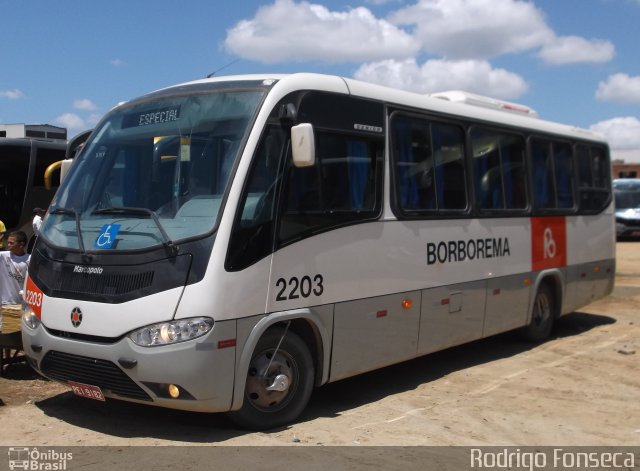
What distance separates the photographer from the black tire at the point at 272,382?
21.0 feet

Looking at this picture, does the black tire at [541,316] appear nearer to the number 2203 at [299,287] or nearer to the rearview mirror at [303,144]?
the number 2203 at [299,287]

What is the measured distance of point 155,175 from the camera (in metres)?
6.62

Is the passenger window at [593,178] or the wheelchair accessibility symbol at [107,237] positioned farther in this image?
the passenger window at [593,178]

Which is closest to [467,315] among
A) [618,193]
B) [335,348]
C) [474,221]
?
[474,221]

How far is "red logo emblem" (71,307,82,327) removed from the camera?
20.4 ft

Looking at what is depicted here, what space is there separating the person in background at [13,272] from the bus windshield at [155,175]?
57.1 inches

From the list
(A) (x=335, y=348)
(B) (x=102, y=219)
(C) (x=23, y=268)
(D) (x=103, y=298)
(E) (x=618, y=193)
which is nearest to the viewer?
(D) (x=103, y=298)

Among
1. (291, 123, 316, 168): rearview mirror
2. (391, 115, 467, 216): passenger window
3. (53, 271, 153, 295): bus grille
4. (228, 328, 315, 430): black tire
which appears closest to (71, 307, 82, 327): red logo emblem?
(53, 271, 153, 295): bus grille

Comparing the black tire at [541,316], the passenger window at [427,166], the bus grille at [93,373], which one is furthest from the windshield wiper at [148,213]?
the black tire at [541,316]

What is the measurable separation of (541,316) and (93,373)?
7.04m

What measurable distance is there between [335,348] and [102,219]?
234 cm

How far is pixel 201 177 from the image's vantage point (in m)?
6.43

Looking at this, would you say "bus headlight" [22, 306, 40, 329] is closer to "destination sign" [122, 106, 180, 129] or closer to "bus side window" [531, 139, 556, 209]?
"destination sign" [122, 106, 180, 129]
